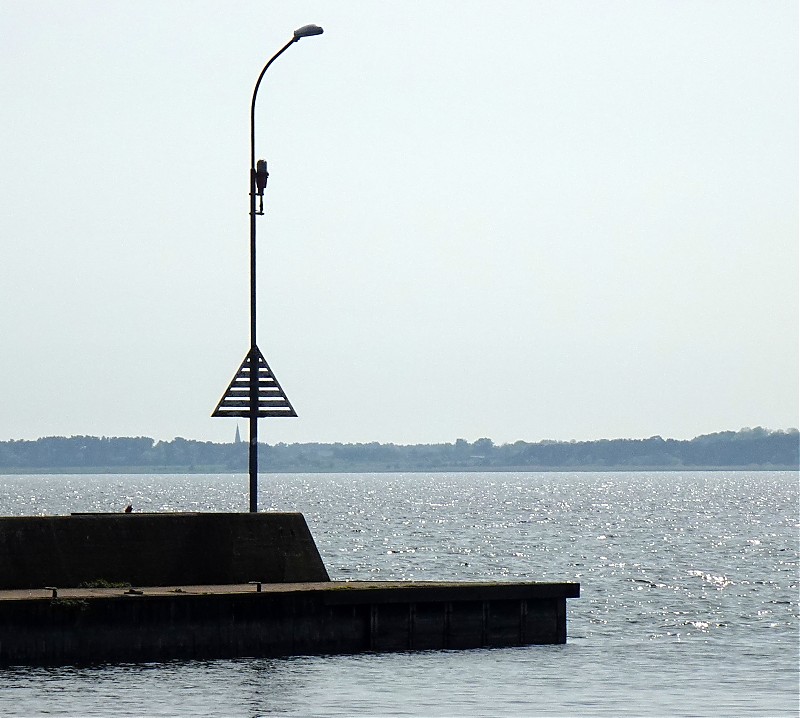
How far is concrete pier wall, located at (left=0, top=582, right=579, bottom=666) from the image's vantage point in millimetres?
30734

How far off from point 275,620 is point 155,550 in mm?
3577

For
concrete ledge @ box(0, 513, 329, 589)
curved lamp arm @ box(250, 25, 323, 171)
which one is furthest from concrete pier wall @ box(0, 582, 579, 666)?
curved lamp arm @ box(250, 25, 323, 171)

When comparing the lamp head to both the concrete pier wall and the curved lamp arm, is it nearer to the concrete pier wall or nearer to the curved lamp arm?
the curved lamp arm

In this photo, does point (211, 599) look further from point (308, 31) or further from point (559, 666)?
point (308, 31)

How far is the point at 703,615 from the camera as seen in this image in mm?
53250

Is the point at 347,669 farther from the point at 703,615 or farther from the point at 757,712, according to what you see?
the point at 703,615

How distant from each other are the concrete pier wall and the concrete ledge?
1.00 m

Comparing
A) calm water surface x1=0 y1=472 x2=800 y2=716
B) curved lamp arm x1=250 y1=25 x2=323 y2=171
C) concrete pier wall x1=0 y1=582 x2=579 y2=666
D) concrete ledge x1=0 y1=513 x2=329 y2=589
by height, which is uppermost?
curved lamp arm x1=250 y1=25 x2=323 y2=171

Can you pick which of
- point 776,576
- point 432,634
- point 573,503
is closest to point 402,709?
point 432,634

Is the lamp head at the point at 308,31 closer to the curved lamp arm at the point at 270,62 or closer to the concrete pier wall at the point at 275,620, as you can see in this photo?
the curved lamp arm at the point at 270,62

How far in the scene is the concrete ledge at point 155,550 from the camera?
33.8m

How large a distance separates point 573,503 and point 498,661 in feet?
533

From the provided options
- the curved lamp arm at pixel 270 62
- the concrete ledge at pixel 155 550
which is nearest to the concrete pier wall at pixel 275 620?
the concrete ledge at pixel 155 550

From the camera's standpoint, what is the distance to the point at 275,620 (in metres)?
32.8
